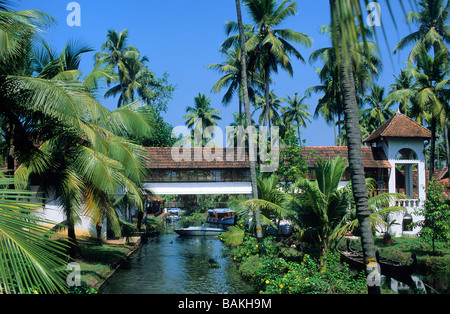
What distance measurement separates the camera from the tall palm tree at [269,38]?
76.0ft

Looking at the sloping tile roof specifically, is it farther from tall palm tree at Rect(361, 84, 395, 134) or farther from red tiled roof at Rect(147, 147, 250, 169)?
tall palm tree at Rect(361, 84, 395, 134)

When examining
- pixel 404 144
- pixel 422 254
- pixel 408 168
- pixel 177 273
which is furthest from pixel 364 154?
pixel 177 273

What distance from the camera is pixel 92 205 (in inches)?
419

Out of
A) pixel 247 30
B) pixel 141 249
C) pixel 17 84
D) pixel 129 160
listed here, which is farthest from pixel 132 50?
pixel 17 84

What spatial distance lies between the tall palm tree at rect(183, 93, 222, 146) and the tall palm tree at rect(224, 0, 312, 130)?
2498 centimetres

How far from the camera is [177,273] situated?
1738 centimetres

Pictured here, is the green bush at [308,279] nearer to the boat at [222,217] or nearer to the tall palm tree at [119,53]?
the boat at [222,217]

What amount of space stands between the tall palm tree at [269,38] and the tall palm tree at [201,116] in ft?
82.0

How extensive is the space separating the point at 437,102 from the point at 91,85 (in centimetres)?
1816

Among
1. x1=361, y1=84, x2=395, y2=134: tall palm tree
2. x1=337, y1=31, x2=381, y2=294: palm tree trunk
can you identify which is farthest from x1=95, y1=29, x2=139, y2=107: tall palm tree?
x1=337, y1=31, x2=381, y2=294: palm tree trunk

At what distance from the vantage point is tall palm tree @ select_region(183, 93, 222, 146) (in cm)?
4953

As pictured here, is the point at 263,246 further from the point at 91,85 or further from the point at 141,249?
the point at 141,249

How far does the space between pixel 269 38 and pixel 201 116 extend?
27.9 metres

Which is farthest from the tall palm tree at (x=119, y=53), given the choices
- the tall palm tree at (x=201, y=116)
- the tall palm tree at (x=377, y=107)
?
the tall palm tree at (x=377, y=107)
